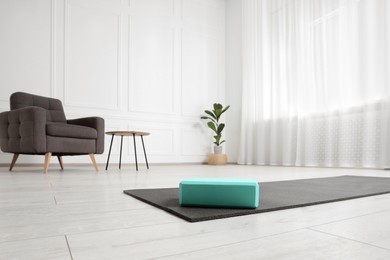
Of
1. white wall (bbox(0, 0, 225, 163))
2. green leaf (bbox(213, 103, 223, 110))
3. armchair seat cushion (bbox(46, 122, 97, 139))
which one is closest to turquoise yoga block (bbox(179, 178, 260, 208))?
armchair seat cushion (bbox(46, 122, 97, 139))

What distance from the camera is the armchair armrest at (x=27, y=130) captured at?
271 cm

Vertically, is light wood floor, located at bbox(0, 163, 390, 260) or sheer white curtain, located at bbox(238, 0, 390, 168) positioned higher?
sheer white curtain, located at bbox(238, 0, 390, 168)

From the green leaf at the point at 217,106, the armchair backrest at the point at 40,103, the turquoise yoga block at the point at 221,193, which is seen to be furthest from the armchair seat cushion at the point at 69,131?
the green leaf at the point at 217,106

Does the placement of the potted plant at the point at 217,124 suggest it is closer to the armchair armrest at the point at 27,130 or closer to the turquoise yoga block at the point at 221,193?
the armchair armrest at the point at 27,130

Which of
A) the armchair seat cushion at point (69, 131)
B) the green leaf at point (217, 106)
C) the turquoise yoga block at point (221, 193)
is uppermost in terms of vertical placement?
the green leaf at point (217, 106)

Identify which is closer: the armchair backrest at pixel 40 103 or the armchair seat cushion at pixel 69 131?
the armchair seat cushion at pixel 69 131

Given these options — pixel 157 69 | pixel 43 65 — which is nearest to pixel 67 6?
pixel 43 65

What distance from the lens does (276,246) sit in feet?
1.89

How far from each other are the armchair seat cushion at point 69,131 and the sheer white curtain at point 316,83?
8.92 ft

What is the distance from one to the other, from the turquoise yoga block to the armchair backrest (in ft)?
9.65

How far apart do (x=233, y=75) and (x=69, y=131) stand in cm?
351

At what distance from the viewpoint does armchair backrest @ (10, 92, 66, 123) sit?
325 cm

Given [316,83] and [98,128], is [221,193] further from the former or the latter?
[316,83]

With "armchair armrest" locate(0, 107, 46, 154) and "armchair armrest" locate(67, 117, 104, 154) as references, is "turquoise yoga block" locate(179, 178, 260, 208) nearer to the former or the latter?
"armchair armrest" locate(0, 107, 46, 154)
